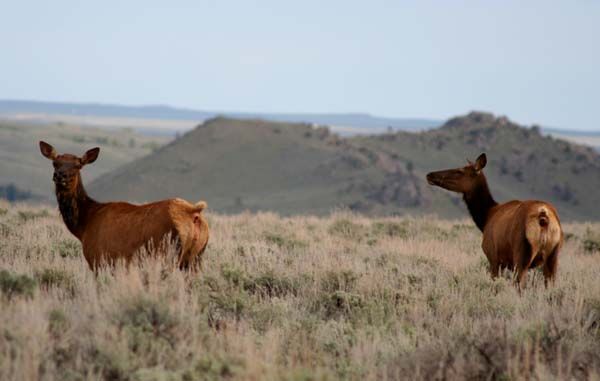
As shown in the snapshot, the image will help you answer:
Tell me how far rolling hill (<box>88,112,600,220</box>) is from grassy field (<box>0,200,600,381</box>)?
37264 millimetres

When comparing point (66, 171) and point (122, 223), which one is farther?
point (66, 171)

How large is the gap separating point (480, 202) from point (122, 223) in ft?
17.3

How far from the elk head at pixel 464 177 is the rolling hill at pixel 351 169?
35.1 m

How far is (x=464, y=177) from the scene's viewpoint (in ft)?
44.6

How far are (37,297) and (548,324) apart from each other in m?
4.27

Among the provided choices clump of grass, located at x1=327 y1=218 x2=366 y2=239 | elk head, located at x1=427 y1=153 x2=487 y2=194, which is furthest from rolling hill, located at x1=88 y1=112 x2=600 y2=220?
elk head, located at x1=427 y1=153 x2=487 y2=194

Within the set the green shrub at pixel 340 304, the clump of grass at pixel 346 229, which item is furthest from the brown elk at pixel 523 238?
the clump of grass at pixel 346 229

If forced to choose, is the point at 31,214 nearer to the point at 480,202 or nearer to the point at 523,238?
the point at 480,202

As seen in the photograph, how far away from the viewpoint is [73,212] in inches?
426

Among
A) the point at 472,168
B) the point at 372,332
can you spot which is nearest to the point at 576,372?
the point at 372,332

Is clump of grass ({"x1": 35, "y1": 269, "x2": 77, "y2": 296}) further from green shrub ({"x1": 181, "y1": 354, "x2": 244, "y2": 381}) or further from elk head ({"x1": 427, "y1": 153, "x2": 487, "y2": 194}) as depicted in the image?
elk head ({"x1": 427, "y1": 153, "x2": 487, "y2": 194})

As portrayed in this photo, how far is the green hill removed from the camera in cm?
6556

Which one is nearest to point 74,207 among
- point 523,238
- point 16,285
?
point 16,285

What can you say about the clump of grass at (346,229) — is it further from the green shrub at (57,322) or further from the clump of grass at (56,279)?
the green shrub at (57,322)
